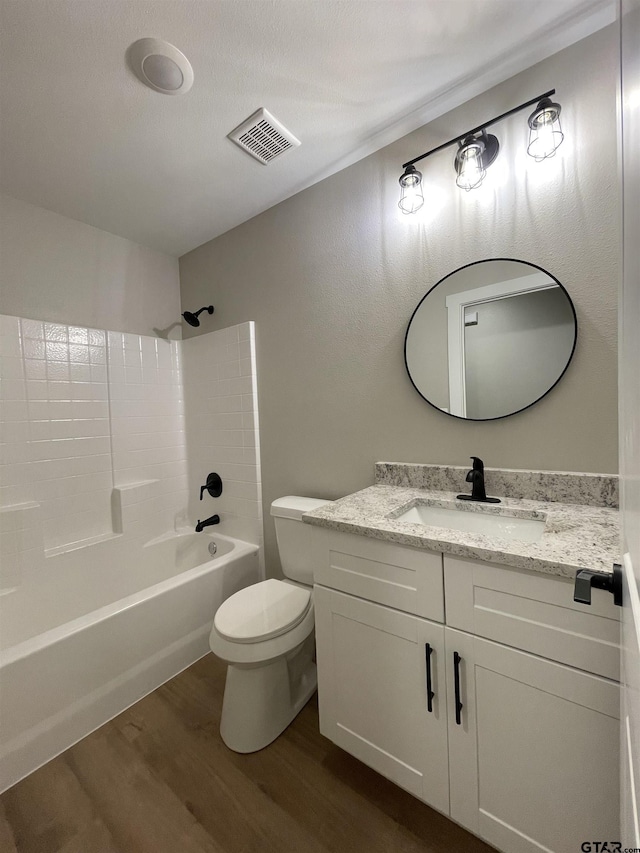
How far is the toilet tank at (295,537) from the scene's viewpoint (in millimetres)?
1616

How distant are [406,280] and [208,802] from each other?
79.3 inches

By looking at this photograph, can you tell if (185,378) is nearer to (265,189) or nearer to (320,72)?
(265,189)

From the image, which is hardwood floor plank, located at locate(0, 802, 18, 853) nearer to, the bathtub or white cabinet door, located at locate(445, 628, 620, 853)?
the bathtub

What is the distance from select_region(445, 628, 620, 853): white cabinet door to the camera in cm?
73

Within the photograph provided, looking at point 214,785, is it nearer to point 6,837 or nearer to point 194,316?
point 6,837

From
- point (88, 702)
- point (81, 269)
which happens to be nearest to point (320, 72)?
point (81, 269)

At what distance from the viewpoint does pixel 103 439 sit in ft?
6.81

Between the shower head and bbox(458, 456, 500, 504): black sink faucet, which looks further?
the shower head

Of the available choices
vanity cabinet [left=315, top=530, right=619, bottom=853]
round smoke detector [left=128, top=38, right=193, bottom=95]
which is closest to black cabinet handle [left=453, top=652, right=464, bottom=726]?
vanity cabinet [left=315, top=530, right=619, bottom=853]

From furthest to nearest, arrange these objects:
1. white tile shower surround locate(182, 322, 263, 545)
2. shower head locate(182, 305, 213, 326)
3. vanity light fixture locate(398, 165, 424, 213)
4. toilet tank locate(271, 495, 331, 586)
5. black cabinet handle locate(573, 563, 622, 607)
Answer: shower head locate(182, 305, 213, 326) → white tile shower surround locate(182, 322, 263, 545) → toilet tank locate(271, 495, 331, 586) → vanity light fixture locate(398, 165, 424, 213) → black cabinet handle locate(573, 563, 622, 607)

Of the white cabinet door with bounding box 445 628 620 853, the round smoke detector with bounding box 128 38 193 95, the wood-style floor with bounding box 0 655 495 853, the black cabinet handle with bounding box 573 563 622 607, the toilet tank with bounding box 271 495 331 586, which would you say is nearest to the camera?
the black cabinet handle with bounding box 573 563 622 607

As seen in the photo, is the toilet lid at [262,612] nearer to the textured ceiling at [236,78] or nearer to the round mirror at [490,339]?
the round mirror at [490,339]

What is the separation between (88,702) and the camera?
1377 millimetres

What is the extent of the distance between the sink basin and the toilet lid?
594 mm
